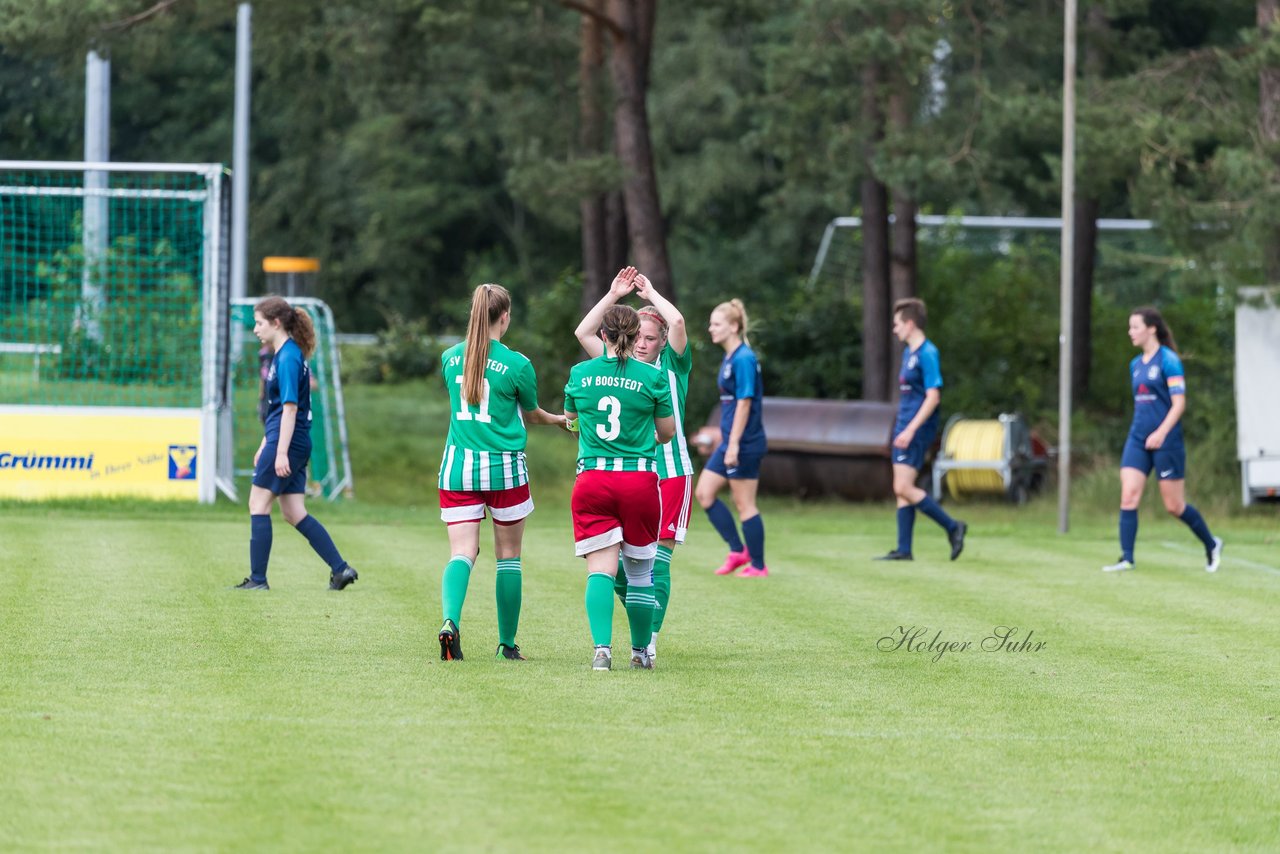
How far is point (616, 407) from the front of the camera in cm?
820

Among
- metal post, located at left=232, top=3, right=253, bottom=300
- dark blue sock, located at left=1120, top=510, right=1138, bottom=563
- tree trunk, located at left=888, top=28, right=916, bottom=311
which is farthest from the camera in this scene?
metal post, located at left=232, top=3, right=253, bottom=300

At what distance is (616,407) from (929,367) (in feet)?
20.7

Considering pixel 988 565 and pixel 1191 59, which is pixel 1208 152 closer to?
pixel 1191 59

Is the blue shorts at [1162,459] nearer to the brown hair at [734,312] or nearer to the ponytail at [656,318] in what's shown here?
the brown hair at [734,312]

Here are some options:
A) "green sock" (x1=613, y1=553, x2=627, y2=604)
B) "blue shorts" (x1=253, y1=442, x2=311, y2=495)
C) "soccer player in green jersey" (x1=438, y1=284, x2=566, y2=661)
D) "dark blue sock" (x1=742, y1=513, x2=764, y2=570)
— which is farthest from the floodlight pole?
"soccer player in green jersey" (x1=438, y1=284, x2=566, y2=661)

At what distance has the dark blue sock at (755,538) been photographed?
43.0 ft

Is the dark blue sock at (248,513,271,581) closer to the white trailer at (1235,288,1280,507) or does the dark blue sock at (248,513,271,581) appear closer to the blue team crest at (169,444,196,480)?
the blue team crest at (169,444,196,480)

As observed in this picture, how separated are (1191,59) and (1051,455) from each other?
18.2ft

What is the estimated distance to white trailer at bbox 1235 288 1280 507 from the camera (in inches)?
838

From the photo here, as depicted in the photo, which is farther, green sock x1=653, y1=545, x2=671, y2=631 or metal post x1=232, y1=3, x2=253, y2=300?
metal post x1=232, y1=3, x2=253, y2=300

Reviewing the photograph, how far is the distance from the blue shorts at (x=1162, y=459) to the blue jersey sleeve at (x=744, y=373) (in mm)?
3212

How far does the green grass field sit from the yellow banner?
451 cm

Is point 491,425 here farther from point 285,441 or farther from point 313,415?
point 313,415

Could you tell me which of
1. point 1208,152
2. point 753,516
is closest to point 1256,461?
point 1208,152
